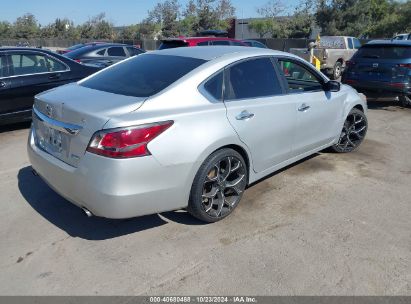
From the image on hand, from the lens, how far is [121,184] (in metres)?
2.96

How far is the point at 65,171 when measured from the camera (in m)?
3.17

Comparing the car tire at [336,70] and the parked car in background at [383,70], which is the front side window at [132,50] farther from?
the car tire at [336,70]

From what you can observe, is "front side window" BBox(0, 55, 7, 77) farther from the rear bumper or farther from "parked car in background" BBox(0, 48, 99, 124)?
the rear bumper

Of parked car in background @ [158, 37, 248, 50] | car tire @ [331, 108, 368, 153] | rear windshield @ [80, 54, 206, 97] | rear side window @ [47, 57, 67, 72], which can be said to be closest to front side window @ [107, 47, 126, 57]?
parked car in background @ [158, 37, 248, 50]

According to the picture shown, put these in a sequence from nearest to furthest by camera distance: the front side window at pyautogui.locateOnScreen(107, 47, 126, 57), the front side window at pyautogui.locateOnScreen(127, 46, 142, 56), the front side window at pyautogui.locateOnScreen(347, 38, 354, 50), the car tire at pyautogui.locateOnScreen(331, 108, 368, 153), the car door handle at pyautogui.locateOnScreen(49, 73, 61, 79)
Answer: the car tire at pyautogui.locateOnScreen(331, 108, 368, 153) < the car door handle at pyautogui.locateOnScreen(49, 73, 61, 79) < the front side window at pyautogui.locateOnScreen(107, 47, 126, 57) < the front side window at pyautogui.locateOnScreen(127, 46, 142, 56) < the front side window at pyautogui.locateOnScreen(347, 38, 354, 50)

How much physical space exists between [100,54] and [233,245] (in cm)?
1012

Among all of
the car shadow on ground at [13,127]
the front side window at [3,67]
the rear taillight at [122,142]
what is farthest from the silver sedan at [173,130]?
the car shadow on ground at [13,127]

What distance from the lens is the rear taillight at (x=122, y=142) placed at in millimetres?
2916

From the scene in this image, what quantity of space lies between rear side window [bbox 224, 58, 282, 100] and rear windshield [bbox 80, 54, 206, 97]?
1.14 feet

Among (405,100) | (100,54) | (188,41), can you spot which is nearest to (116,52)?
(100,54)

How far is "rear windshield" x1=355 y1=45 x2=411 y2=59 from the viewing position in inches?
340

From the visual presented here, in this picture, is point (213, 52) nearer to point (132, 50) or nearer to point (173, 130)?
point (173, 130)

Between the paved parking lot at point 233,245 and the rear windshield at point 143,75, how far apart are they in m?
1.25

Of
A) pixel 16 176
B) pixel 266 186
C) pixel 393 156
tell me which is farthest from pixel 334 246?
pixel 16 176
